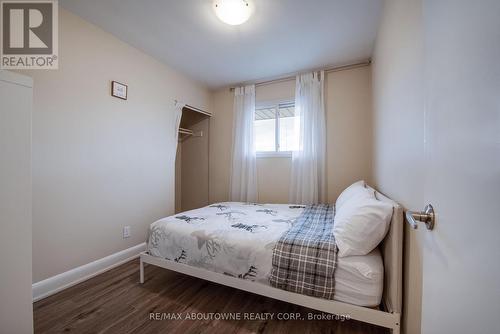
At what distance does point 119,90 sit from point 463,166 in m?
2.73

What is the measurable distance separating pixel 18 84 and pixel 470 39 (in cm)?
151

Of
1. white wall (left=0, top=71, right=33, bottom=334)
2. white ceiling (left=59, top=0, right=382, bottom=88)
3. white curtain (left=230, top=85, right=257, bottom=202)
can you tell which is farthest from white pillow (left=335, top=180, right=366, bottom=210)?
white wall (left=0, top=71, right=33, bottom=334)

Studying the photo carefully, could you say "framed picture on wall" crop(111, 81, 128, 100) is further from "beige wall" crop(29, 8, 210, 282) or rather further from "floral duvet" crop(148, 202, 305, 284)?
"floral duvet" crop(148, 202, 305, 284)

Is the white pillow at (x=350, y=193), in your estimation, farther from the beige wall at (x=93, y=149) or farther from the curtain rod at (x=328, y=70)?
the beige wall at (x=93, y=149)

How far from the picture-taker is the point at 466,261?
396 mm

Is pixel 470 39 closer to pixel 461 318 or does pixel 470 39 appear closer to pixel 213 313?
pixel 461 318

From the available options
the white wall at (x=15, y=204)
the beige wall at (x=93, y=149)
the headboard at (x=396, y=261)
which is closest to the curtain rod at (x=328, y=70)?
the beige wall at (x=93, y=149)

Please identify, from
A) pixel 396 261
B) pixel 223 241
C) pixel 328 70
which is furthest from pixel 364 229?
pixel 328 70

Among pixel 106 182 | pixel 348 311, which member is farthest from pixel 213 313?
pixel 106 182

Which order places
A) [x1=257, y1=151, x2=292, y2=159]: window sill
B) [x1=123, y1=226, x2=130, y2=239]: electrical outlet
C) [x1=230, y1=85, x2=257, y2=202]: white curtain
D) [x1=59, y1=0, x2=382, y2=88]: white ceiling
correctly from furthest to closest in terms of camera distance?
[x1=230, y1=85, x2=257, y2=202]: white curtain < [x1=257, y1=151, x2=292, y2=159]: window sill < [x1=123, y1=226, x2=130, y2=239]: electrical outlet < [x1=59, y1=0, x2=382, y2=88]: white ceiling

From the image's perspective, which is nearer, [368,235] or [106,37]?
[368,235]

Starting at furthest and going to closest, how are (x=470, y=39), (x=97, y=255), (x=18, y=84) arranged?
(x=97, y=255)
(x=18, y=84)
(x=470, y=39)

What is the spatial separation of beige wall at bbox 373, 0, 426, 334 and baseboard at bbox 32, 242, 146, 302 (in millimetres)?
2581

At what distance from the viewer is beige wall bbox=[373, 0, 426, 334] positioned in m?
0.90
